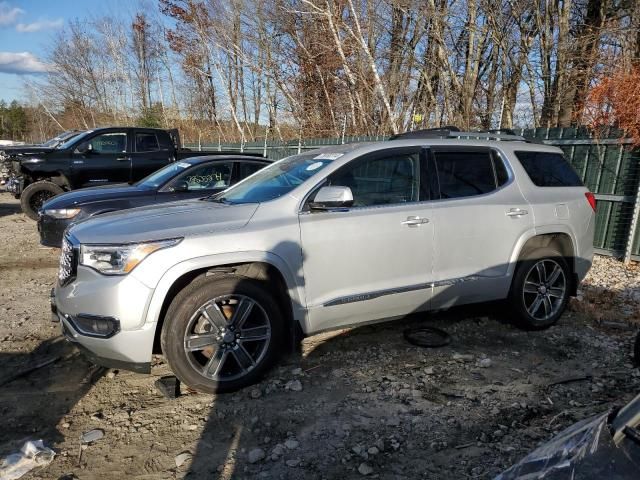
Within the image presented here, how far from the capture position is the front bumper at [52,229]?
21.1 ft

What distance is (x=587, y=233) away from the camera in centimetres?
480

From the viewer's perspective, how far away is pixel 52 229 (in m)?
6.49

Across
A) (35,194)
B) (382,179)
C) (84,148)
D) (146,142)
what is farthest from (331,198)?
(35,194)

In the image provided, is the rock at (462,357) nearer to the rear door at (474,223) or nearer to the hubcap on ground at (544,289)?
the rear door at (474,223)

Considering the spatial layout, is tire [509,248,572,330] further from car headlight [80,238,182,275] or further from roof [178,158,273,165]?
roof [178,158,273,165]

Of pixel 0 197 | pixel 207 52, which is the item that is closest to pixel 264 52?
pixel 207 52

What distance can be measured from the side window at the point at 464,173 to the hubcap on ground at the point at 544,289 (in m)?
0.98

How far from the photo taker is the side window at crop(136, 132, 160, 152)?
33.7 ft

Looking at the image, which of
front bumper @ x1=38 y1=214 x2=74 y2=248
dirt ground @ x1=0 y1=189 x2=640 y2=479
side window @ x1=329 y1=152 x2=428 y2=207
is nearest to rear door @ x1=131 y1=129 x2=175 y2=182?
front bumper @ x1=38 y1=214 x2=74 y2=248

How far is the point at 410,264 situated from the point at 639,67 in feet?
21.8

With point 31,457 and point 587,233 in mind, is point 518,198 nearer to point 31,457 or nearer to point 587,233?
point 587,233

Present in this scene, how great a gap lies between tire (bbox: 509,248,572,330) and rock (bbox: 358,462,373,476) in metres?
2.51

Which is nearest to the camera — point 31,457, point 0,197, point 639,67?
point 31,457

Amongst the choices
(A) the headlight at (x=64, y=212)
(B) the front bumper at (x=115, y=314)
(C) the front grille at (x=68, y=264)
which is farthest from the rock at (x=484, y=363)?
(A) the headlight at (x=64, y=212)
